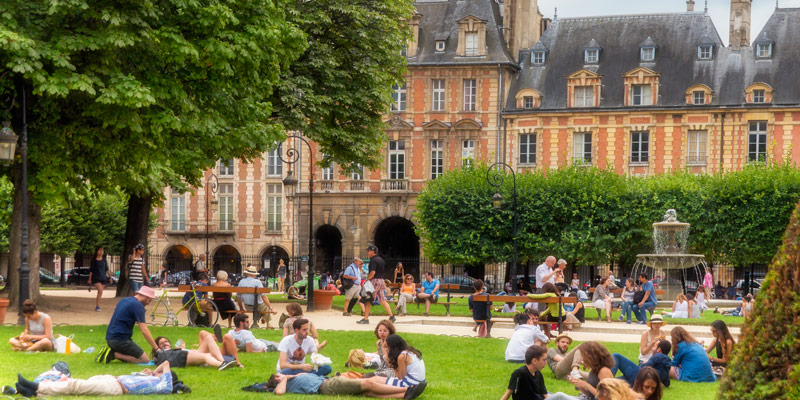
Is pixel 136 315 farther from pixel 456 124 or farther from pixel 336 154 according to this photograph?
pixel 456 124

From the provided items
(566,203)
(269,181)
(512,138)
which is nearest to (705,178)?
(566,203)

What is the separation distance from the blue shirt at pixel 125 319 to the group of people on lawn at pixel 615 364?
514 cm

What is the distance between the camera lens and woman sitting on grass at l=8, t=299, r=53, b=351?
50.2 ft

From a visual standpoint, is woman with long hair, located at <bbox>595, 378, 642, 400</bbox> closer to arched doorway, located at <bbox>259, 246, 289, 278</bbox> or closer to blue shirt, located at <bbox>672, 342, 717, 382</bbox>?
blue shirt, located at <bbox>672, 342, 717, 382</bbox>

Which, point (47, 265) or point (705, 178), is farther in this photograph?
point (47, 265)

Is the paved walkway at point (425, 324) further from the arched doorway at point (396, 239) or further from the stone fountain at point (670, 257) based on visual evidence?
the arched doorway at point (396, 239)

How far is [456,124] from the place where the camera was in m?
53.0

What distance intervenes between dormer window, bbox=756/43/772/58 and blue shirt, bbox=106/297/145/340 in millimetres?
41975

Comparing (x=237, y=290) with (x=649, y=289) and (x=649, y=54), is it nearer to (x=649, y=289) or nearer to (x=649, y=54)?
(x=649, y=289)

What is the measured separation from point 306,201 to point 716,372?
4189 centimetres

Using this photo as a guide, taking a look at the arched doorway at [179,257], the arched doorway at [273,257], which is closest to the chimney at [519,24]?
the arched doorway at [273,257]

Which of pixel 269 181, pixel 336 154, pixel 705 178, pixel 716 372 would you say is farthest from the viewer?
pixel 269 181

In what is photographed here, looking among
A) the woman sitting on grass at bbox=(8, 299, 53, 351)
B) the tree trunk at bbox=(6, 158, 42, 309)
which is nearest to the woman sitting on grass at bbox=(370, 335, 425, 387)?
the woman sitting on grass at bbox=(8, 299, 53, 351)

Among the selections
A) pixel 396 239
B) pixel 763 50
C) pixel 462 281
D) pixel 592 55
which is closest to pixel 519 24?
pixel 592 55
